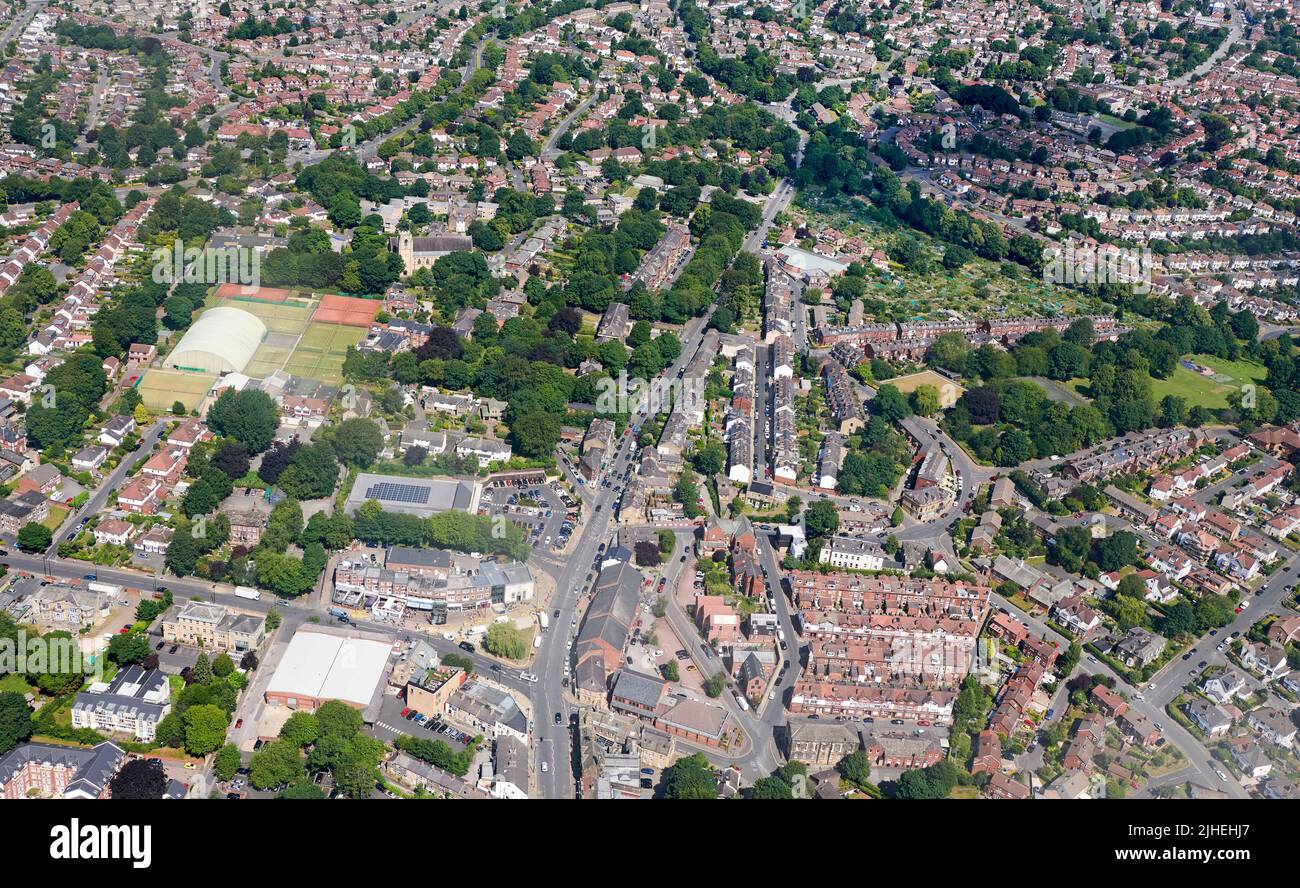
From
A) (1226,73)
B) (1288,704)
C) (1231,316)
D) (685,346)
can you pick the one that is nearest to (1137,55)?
(1226,73)

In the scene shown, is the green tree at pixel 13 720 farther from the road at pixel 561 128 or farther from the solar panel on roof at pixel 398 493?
the road at pixel 561 128

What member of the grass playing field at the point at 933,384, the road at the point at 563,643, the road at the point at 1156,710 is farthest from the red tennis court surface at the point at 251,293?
the road at the point at 1156,710

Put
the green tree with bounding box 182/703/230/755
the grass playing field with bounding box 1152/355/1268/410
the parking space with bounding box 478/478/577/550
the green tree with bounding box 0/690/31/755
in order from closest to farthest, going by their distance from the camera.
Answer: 1. the green tree with bounding box 0/690/31/755
2. the green tree with bounding box 182/703/230/755
3. the parking space with bounding box 478/478/577/550
4. the grass playing field with bounding box 1152/355/1268/410

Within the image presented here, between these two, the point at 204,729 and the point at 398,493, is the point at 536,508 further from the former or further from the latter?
the point at 204,729

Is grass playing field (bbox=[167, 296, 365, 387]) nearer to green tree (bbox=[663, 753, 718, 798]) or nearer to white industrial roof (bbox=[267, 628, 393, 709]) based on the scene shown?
white industrial roof (bbox=[267, 628, 393, 709])

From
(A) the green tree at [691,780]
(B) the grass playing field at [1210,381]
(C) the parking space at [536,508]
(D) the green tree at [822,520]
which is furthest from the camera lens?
(B) the grass playing field at [1210,381]

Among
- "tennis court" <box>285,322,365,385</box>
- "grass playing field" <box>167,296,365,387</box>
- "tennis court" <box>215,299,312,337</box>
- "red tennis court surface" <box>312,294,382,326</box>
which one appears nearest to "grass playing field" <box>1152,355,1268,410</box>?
"red tennis court surface" <box>312,294,382,326</box>
